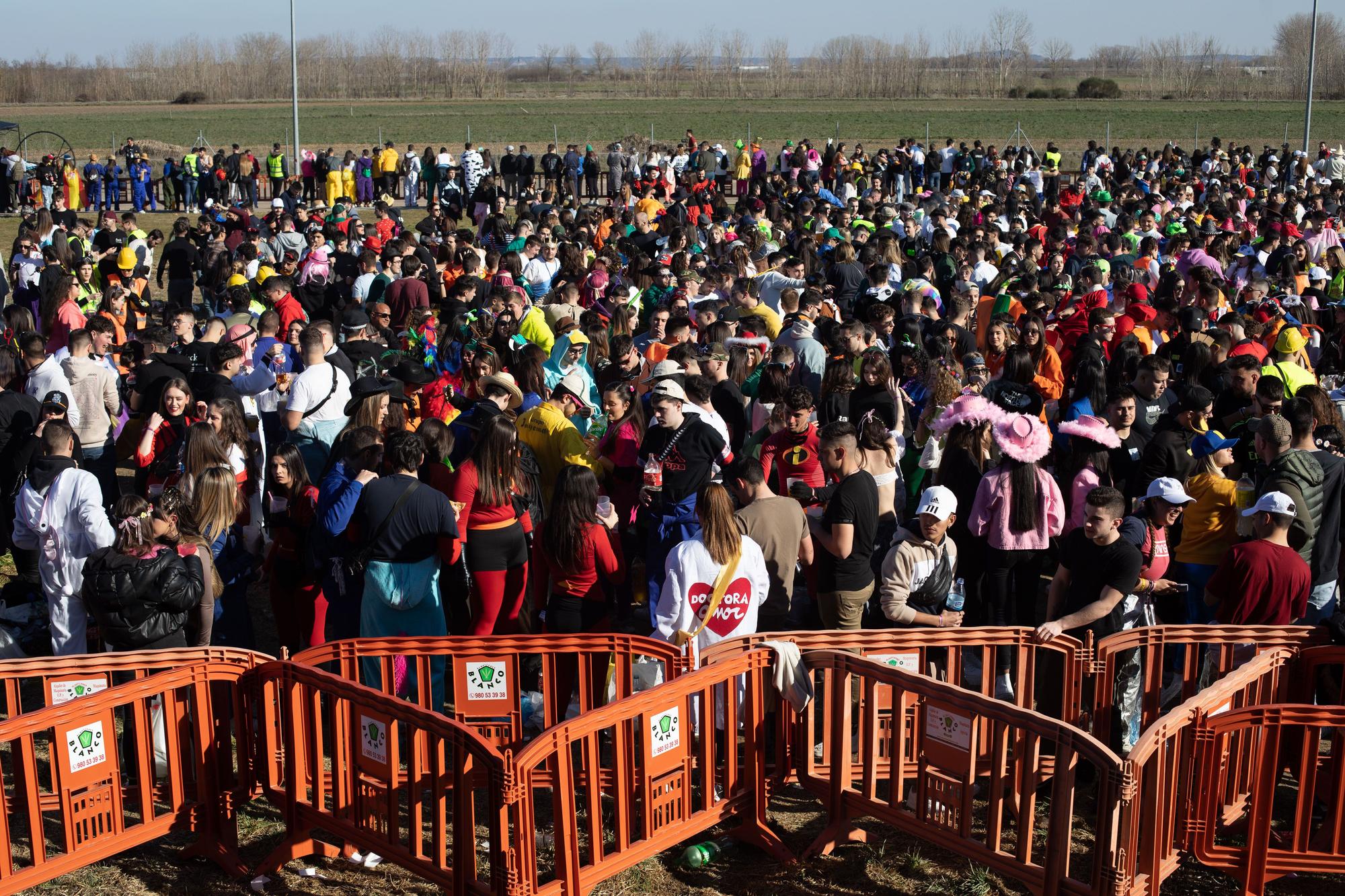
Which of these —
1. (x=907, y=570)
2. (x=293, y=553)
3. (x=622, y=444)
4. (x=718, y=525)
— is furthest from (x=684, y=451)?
(x=293, y=553)

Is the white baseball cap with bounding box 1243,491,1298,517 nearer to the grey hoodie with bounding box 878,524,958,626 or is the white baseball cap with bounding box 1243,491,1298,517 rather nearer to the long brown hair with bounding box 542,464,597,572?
the grey hoodie with bounding box 878,524,958,626

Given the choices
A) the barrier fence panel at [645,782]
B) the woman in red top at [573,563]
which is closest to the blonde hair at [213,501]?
the woman in red top at [573,563]

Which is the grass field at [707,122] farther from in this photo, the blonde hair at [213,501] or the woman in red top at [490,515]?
the woman in red top at [490,515]

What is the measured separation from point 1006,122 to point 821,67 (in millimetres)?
43559

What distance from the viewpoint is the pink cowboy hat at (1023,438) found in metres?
6.92

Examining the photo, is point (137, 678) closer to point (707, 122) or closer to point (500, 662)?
point (500, 662)

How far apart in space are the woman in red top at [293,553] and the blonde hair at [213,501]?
22 centimetres

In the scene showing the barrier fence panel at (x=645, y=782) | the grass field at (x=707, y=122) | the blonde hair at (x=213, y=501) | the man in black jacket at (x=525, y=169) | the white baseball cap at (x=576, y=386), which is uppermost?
the grass field at (x=707, y=122)

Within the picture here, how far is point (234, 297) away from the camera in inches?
490

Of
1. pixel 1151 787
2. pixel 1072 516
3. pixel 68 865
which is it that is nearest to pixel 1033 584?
pixel 1072 516

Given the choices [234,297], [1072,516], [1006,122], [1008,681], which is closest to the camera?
[1008,681]

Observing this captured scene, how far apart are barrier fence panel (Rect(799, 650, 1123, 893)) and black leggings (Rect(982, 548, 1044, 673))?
1.35 m

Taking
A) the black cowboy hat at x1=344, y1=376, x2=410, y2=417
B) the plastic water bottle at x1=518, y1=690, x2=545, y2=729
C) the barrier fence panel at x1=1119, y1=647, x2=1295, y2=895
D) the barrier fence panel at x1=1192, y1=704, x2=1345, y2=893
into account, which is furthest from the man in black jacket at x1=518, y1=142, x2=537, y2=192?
the barrier fence panel at x1=1192, y1=704, x2=1345, y2=893

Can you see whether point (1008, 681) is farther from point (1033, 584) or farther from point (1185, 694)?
point (1185, 694)
